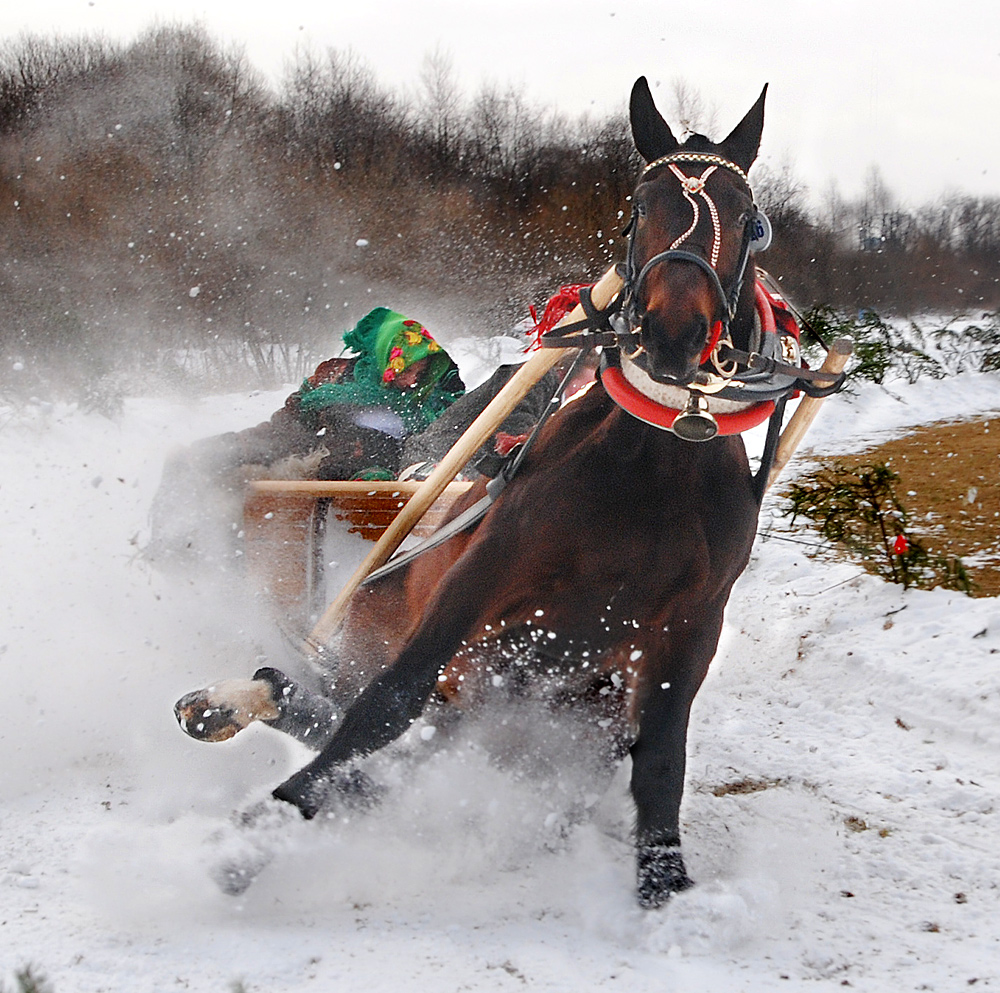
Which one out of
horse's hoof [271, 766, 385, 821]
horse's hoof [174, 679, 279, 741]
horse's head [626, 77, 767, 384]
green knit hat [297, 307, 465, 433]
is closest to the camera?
horse's head [626, 77, 767, 384]

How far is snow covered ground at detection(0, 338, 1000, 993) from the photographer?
2256 mm

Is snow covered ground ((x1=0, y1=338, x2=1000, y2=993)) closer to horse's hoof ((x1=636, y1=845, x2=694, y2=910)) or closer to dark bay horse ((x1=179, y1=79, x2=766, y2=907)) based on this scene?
horse's hoof ((x1=636, y1=845, x2=694, y2=910))

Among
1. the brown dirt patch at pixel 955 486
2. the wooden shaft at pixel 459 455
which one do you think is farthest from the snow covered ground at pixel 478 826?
the brown dirt patch at pixel 955 486

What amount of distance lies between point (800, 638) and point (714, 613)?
230cm

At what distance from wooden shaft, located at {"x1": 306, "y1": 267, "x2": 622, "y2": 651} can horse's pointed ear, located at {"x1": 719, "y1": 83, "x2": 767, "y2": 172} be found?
0.41 meters

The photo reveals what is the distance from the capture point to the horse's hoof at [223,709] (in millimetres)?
2994

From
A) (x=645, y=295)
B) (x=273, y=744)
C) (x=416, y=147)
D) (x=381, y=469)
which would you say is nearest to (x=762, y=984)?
(x=645, y=295)

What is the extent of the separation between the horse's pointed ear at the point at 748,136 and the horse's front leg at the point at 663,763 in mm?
1193

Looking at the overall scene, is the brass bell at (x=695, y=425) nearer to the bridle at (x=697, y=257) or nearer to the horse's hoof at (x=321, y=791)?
the bridle at (x=697, y=257)

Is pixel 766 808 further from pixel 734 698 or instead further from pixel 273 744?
pixel 273 744

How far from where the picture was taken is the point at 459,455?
301 cm

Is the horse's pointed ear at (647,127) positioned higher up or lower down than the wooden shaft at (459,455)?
higher up

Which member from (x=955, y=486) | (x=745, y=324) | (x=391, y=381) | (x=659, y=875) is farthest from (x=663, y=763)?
(x=955, y=486)

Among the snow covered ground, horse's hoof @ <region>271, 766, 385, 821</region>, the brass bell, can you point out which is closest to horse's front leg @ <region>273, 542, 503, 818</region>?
horse's hoof @ <region>271, 766, 385, 821</region>
